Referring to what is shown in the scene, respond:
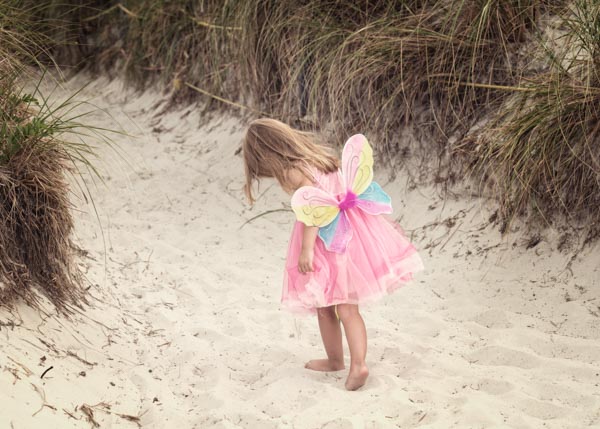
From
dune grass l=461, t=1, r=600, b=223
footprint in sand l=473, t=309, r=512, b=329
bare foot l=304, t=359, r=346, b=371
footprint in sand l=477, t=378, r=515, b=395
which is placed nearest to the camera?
footprint in sand l=477, t=378, r=515, b=395

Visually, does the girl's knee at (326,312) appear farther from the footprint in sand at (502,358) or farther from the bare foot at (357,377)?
the footprint in sand at (502,358)

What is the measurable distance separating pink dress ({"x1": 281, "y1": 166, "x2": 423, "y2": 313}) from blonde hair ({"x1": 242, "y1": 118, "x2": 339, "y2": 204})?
0.06m

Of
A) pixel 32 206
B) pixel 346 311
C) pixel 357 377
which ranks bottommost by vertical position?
pixel 357 377

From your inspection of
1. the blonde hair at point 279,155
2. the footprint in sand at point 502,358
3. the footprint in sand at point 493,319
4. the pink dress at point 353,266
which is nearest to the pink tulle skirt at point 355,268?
the pink dress at point 353,266

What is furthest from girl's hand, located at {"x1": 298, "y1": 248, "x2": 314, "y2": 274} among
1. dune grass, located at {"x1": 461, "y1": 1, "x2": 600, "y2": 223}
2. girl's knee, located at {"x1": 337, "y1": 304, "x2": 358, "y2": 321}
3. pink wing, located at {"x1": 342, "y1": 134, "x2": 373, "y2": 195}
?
dune grass, located at {"x1": 461, "y1": 1, "x2": 600, "y2": 223}

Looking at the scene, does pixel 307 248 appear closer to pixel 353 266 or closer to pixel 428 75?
pixel 353 266

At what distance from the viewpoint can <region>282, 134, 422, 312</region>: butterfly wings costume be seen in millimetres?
3309

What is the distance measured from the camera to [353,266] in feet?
11.0

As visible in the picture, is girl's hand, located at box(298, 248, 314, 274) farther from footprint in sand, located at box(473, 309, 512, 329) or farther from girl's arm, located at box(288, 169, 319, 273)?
footprint in sand, located at box(473, 309, 512, 329)

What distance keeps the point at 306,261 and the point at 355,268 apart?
0.20 meters

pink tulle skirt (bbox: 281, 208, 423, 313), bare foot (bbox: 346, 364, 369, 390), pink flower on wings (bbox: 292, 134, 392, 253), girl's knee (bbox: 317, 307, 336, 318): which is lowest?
bare foot (bbox: 346, 364, 369, 390)

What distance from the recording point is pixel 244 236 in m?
5.29

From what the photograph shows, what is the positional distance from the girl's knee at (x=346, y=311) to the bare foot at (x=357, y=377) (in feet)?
0.66

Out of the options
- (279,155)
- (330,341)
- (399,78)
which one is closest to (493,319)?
(330,341)
